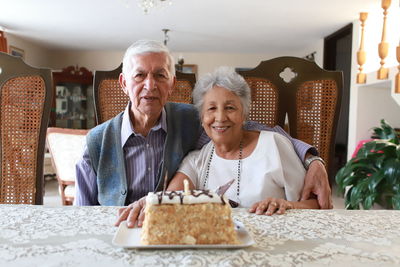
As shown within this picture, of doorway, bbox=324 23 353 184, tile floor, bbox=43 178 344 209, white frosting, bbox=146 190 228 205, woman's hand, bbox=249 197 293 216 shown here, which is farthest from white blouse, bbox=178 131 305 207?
doorway, bbox=324 23 353 184

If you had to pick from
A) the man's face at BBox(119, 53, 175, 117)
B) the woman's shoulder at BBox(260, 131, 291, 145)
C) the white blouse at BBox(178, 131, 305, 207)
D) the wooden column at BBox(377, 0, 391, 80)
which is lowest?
the white blouse at BBox(178, 131, 305, 207)

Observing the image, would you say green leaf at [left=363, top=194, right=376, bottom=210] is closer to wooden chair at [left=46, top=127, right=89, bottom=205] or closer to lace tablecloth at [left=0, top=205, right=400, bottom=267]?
lace tablecloth at [left=0, top=205, right=400, bottom=267]

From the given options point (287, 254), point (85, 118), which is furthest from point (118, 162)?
point (85, 118)

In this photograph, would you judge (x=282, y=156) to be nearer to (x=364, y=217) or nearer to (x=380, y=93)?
(x=364, y=217)

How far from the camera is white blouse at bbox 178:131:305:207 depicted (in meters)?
1.45

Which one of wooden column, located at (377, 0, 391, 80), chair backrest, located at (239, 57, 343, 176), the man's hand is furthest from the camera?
wooden column, located at (377, 0, 391, 80)

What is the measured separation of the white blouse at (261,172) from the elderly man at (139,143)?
68 millimetres

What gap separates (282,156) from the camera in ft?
4.98

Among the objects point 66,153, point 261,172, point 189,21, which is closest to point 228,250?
point 261,172

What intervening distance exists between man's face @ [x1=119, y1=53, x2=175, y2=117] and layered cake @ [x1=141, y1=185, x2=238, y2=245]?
755mm

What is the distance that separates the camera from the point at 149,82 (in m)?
1.50

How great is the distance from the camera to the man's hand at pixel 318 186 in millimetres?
1379

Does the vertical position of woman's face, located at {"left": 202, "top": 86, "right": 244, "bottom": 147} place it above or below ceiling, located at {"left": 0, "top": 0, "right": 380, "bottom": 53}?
below

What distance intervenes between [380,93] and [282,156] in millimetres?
4170
